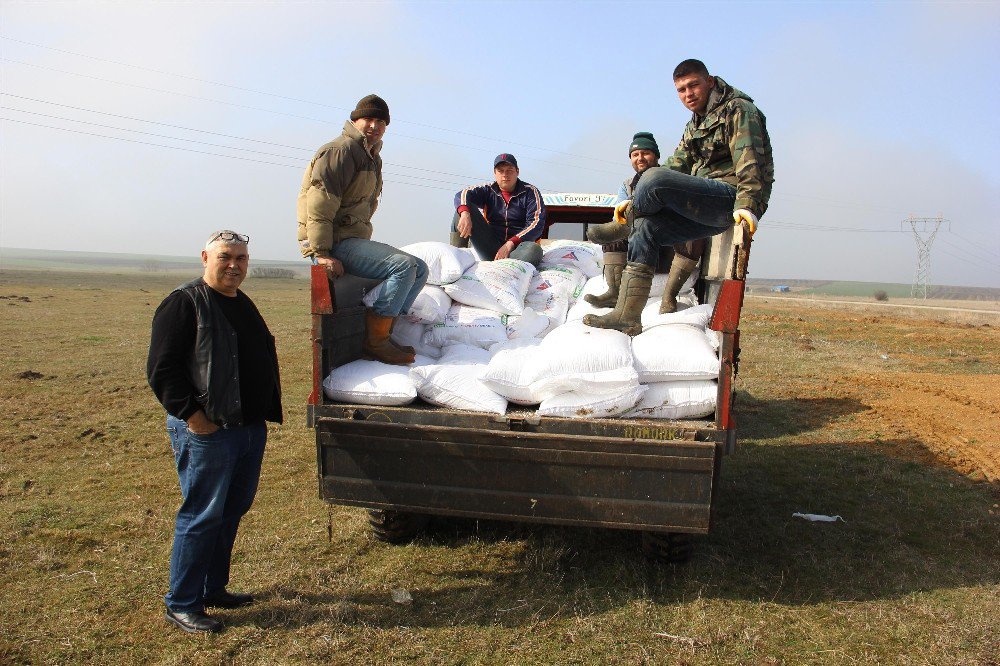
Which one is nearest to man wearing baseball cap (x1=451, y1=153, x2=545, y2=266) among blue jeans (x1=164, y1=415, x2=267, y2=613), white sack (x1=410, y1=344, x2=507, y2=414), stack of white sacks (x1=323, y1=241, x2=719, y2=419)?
stack of white sacks (x1=323, y1=241, x2=719, y2=419)

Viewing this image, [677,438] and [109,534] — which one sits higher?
[677,438]

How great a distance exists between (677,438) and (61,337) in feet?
41.0

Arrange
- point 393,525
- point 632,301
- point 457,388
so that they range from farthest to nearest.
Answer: point 632,301 < point 393,525 < point 457,388

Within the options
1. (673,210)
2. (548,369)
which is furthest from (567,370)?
(673,210)

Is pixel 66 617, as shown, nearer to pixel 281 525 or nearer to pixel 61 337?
pixel 281 525

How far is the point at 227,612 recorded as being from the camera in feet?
10.1

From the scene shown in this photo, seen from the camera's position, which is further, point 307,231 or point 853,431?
point 853,431

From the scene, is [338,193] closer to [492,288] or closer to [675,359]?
[492,288]

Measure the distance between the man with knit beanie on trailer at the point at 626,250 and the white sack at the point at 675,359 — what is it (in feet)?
2.64

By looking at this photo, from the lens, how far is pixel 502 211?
6.04m

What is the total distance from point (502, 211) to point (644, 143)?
168 cm

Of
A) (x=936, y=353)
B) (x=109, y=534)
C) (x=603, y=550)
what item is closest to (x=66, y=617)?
(x=109, y=534)

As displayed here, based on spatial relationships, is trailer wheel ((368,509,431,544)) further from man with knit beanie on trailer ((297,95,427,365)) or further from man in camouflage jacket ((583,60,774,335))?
man in camouflage jacket ((583,60,774,335))

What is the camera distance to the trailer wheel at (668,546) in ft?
11.4
